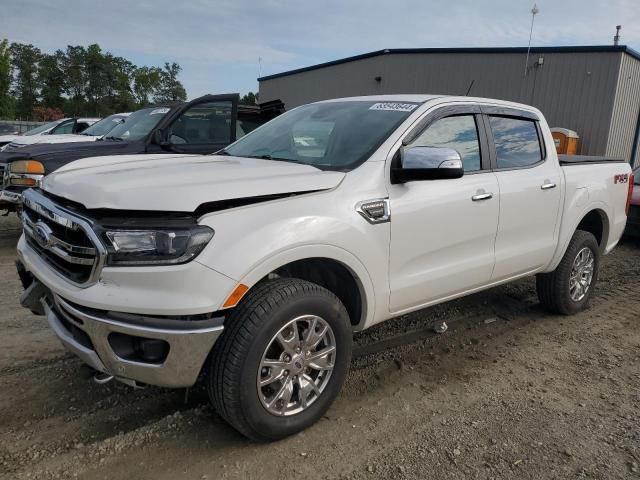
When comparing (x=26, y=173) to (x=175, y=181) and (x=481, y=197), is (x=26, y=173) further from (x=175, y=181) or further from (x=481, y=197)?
(x=481, y=197)

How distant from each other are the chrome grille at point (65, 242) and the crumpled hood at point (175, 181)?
0.31ft

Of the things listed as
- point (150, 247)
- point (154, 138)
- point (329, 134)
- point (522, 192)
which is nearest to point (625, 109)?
point (522, 192)

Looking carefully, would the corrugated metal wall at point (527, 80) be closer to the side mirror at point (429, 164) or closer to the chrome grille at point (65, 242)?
the side mirror at point (429, 164)

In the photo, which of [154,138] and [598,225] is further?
[154,138]

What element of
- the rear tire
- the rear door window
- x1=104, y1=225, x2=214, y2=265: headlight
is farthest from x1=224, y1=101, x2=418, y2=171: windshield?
the rear door window

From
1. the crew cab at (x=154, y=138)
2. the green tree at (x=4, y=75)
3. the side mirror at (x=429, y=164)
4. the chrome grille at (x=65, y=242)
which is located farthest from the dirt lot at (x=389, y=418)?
the green tree at (x=4, y=75)

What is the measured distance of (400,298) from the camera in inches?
127

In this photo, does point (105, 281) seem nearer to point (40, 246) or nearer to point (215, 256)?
point (215, 256)

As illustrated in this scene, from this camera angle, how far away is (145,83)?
73.2 m

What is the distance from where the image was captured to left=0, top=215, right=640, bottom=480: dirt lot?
8.45ft

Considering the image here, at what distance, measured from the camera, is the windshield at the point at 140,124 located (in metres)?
7.08

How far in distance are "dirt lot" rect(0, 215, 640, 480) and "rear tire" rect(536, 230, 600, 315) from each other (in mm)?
496

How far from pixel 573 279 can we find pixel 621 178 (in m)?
1.18

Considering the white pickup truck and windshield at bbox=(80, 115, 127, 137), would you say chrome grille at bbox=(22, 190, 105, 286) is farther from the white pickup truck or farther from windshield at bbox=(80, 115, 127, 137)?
windshield at bbox=(80, 115, 127, 137)
